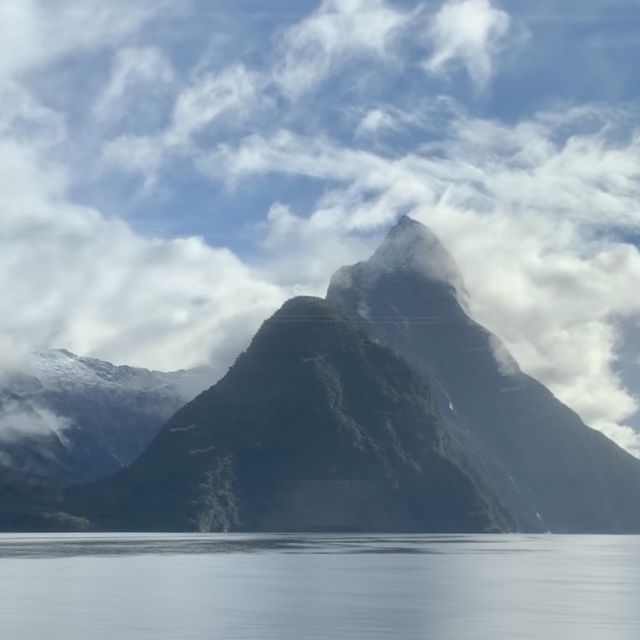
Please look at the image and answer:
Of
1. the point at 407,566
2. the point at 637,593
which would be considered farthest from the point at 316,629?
the point at 407,566

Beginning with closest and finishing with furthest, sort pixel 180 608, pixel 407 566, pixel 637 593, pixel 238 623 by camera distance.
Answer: pixel 238 623
pixel 180 608
pixel 637 593
pixel 407 566

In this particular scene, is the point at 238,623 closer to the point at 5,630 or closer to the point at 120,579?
the point at 5,630

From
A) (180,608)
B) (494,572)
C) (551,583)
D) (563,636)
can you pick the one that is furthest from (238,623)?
(494,572)

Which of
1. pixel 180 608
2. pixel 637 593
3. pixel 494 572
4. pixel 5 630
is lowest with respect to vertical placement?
pixel 5 630

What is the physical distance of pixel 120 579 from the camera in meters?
148

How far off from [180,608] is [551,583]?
6071cm

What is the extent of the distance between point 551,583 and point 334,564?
161 ft

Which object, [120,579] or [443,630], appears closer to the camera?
[443,630]

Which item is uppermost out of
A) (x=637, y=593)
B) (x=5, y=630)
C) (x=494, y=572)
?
(x=494, y=572)

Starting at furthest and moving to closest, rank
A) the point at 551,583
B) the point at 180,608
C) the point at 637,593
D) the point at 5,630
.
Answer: the point at 551,583 → the point at 637,593 → the point at 180,608 → the point at 5,630

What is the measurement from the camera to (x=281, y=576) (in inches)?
6270

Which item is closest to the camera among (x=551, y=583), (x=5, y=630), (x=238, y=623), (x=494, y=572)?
(x=5, y=630)

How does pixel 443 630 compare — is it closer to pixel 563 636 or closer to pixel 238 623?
pixel 563 636

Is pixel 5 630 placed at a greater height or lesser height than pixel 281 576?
lesser
